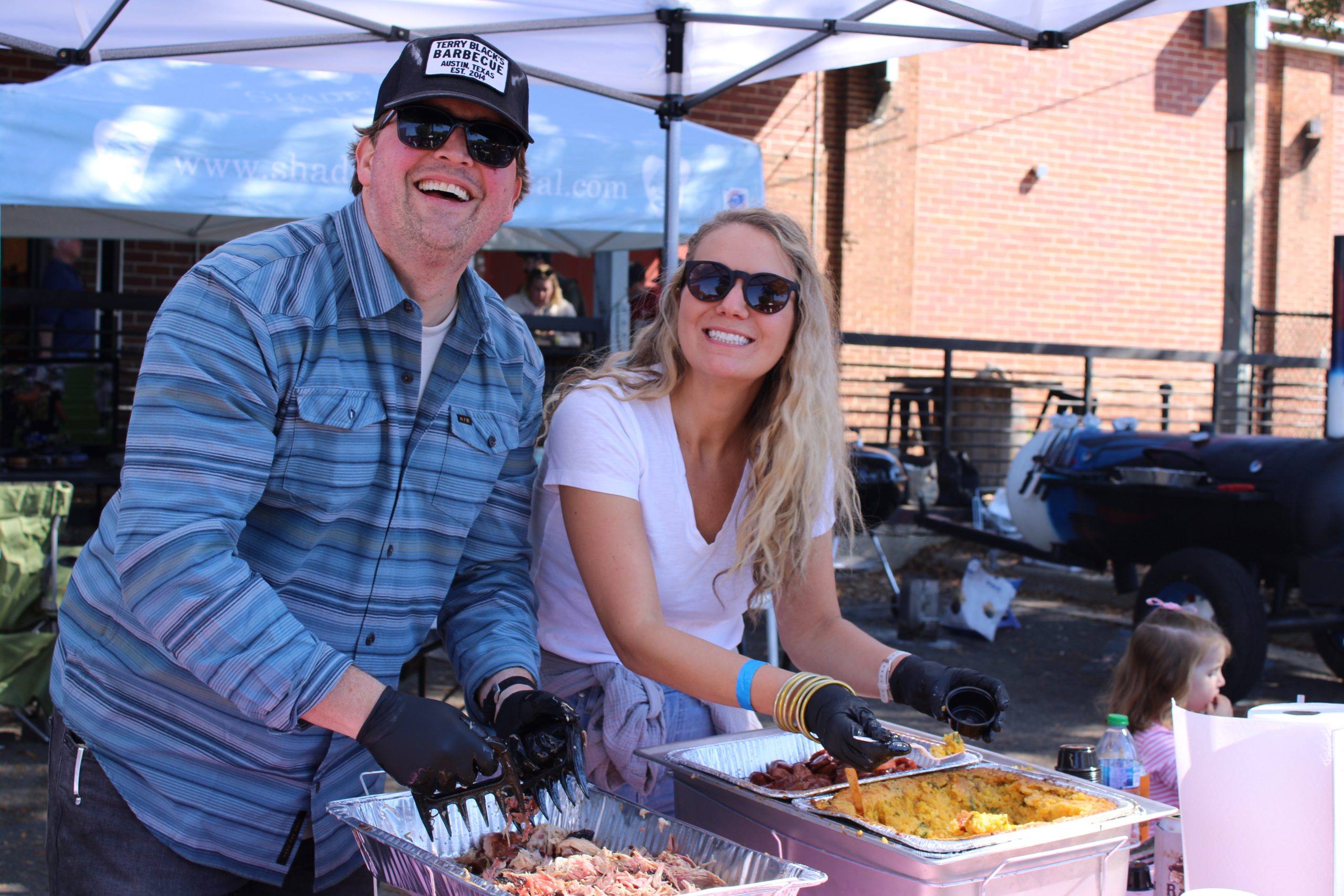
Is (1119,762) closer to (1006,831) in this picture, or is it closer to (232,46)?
(1006,831)

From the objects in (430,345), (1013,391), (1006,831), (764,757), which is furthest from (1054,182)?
(1006,831)

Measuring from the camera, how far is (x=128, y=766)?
1819 millimetres

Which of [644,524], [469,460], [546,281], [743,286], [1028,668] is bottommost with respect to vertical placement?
[1028,668]

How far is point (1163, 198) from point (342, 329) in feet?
44.7

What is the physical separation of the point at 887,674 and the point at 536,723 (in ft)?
2.59

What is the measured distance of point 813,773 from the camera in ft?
6.80

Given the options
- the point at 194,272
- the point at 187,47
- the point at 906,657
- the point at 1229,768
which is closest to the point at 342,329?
the point at 194,272

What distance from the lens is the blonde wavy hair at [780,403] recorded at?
245cm

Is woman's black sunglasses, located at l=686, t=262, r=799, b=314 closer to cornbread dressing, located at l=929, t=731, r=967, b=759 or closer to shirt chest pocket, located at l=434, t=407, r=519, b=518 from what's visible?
shirt chest pocket, located at l=434, t=407, r=519, b=518

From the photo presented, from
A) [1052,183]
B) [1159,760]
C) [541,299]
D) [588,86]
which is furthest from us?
[1052,183]

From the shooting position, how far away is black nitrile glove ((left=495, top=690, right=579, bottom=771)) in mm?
1764

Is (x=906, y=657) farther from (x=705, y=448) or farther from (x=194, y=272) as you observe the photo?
(x=194, y=272)

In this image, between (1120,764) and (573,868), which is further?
(1120,764)

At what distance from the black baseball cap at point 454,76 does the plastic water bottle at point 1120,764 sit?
180 cm
